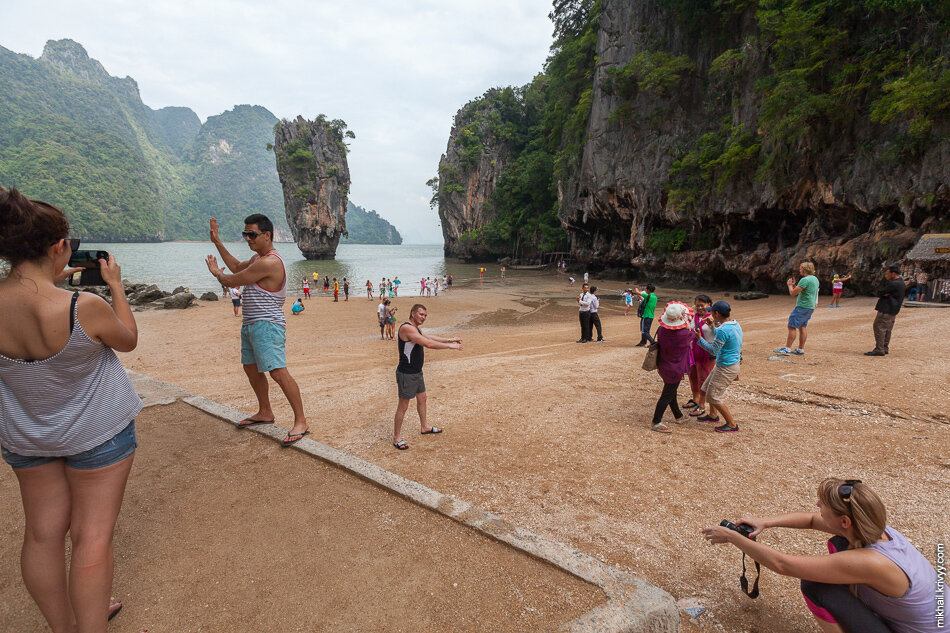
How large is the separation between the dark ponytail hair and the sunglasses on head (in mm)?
3804

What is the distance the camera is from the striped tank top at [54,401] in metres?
1.79

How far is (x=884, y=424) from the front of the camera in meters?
5.05

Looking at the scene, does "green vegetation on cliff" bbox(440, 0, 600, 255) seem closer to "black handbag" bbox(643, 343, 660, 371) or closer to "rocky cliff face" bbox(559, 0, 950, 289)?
"rocky cliff face" bbox(559, 0, 950, 289)

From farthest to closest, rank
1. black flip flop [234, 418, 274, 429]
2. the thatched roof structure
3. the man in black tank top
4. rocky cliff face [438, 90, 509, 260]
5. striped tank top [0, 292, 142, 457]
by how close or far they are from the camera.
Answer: rocky cliff face [438, 90, 509, 260], the thatched roof structure, black flip flop [234, 418, 274, 429], the man in black tank top, striped tank top [0, 292, 142, 457]

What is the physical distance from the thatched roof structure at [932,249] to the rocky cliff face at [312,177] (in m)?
67.0

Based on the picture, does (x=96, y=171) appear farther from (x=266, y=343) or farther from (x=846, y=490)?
(x=846, y=490)

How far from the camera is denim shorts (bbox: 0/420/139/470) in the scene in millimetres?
1851

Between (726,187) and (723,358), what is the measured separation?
948 inches

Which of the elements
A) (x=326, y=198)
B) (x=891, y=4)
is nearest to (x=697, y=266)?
(x=891, y=4)

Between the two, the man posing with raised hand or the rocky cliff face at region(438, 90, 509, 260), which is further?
the rocky cliff face at region(438, 90, 509, 260)

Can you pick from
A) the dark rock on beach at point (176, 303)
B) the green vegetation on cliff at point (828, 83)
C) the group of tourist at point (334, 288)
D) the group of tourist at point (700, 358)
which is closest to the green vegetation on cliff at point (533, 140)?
the green vegetation on cliff at point (828, 83)

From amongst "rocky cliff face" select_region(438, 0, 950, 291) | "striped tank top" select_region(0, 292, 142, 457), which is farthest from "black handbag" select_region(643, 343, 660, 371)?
"rocky cliff face" select_region(438, 0, 950, 291)

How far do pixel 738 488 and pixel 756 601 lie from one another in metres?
1.50

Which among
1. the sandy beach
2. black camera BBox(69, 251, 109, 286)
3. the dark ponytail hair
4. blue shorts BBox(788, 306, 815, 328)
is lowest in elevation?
the sandy beach
